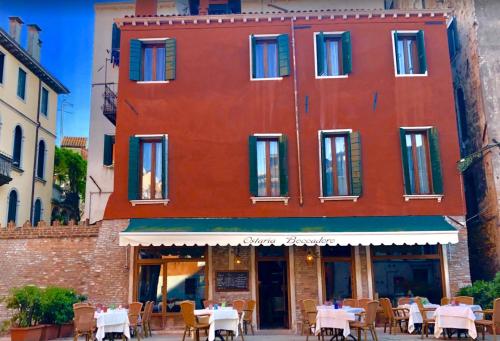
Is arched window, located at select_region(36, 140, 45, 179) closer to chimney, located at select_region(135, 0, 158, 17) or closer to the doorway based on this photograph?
chimney, located at select_region(135, 0, 158, 17)

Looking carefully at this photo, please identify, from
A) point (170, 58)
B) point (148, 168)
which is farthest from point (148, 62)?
point (148, 168)

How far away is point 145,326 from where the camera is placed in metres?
15.1

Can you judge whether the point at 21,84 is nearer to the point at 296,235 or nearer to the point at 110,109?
the point at 110,109

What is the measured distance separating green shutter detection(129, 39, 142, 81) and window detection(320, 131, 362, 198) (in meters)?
6.38

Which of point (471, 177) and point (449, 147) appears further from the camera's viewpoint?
point (471, 177)

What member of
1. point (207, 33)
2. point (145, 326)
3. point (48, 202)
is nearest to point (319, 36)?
point (207, 33)

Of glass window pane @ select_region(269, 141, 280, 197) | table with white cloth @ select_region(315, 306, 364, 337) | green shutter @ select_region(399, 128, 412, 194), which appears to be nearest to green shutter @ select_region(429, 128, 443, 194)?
green shutter @ select_region(399, 128, 412, 194)

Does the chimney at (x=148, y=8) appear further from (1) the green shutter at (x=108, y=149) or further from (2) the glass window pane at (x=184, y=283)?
(2) the glass window pane at (x=184, y=283)

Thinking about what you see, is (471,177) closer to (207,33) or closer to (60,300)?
(207,33)

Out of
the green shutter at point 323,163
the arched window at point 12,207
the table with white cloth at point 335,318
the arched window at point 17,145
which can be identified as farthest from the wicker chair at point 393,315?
the arched window at point 17,145

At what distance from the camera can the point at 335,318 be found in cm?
1268

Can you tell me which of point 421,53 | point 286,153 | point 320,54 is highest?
point 320,54

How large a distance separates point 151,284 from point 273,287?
3.82 metres

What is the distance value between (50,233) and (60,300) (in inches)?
114
